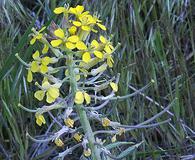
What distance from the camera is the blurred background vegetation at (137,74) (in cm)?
200

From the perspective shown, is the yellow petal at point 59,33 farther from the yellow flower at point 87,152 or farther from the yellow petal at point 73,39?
the yellow flower at point 87,152

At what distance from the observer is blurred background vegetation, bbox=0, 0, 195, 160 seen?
2.00 metres

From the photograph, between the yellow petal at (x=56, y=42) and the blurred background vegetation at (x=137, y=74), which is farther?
the blurred background vegetation at (x=137, y=74)

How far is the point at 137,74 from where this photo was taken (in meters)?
2.23

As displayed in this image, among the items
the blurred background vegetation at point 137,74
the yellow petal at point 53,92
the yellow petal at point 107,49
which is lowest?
the blurred background vegetation at point 137,74

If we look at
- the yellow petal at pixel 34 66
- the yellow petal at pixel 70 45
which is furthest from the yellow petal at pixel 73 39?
the yellow petal at pixel 34 66

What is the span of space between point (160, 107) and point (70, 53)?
2.60 feet

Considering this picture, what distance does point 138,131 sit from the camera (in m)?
2.02

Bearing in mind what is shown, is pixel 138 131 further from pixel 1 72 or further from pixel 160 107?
pixel 1 72

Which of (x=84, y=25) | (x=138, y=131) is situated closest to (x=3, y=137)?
(x=138, y=131)

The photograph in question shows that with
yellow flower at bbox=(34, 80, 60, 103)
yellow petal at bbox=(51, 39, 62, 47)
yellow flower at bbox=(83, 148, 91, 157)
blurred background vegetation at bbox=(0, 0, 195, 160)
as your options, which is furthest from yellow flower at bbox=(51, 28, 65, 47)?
blurred background vegetation at bbox=(0, 0, 195, 160)

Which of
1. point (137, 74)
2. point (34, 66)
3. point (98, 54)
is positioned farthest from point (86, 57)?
point (137, 74)

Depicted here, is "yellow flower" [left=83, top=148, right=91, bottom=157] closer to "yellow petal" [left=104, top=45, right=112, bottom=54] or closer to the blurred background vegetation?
"yellow petal" [left=104, top=45, right=112, bottom=54]

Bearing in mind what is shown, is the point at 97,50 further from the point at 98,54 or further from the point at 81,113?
the point at 81,113
